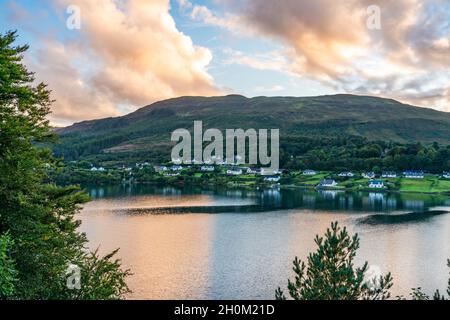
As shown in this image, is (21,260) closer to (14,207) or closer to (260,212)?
(14,207)

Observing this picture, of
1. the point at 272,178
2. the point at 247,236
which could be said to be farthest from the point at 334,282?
the point at 272,178

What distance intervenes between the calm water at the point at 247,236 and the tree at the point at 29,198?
22.5 metres

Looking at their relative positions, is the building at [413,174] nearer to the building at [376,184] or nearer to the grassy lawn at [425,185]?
the grassy lawn at [425,185]

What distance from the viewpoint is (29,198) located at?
62.8 feet

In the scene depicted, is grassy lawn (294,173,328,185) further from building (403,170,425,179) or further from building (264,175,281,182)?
building (403,170,425,179)

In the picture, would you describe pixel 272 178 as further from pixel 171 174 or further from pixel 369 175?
pixel 171 174

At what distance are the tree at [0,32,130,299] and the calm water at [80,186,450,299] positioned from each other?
73.8 feet

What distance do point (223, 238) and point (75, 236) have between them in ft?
155

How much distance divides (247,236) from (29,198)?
175ft

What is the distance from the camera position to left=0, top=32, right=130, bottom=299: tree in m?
18.1

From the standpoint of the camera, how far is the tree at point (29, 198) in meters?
18.1

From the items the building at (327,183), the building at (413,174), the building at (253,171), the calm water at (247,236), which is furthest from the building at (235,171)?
the building at (413,174)

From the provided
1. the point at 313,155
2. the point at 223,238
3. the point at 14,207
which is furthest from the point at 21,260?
the point at 313,155
